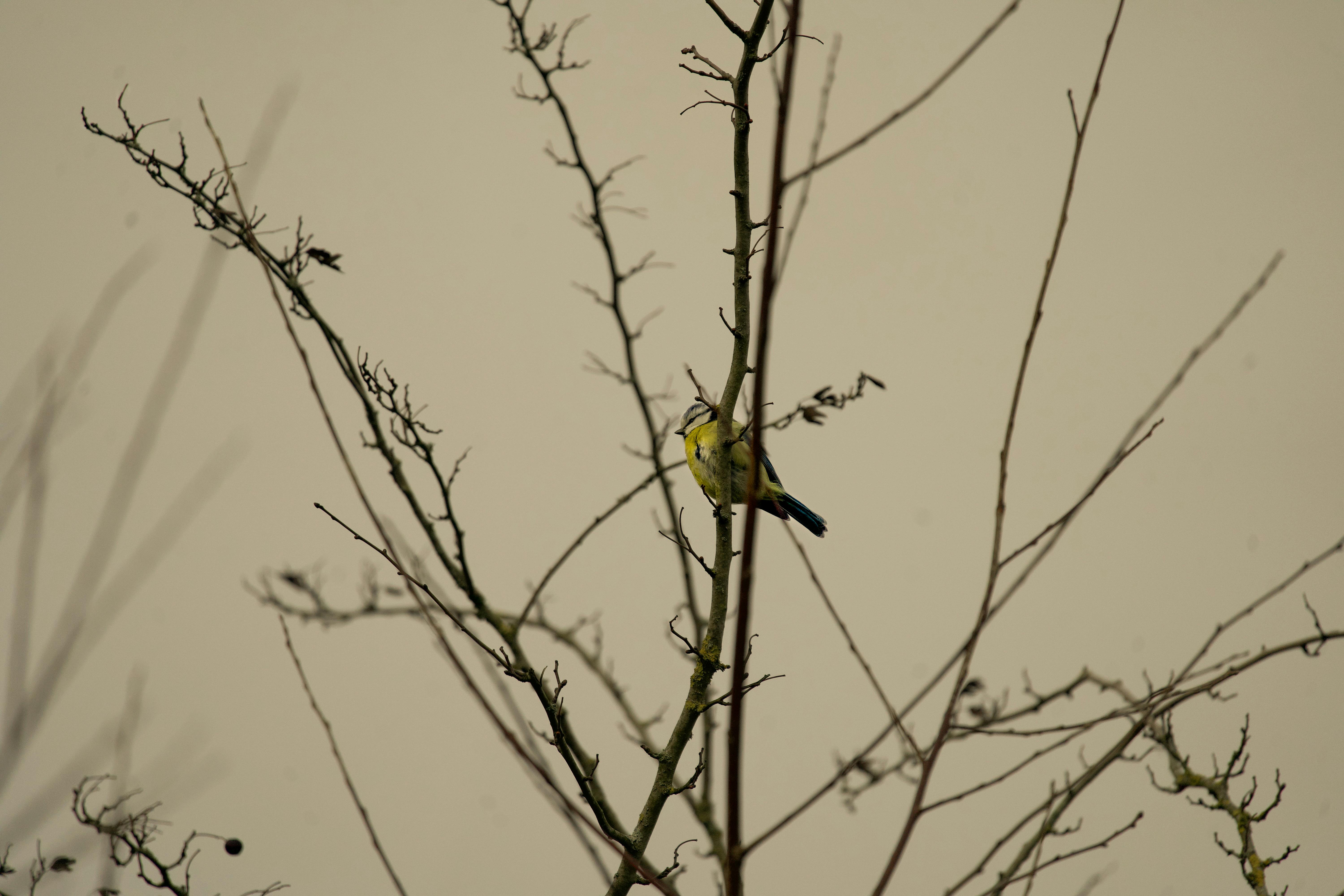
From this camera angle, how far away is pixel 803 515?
1456 millimetres

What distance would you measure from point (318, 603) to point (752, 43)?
104cm

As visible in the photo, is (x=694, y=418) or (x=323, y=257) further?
(x=694, y=418)

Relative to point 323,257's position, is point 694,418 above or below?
→ above

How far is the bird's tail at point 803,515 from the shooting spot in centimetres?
144

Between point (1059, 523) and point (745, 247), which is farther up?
point (745, 247)

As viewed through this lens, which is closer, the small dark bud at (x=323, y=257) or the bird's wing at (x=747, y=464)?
the small dark bud at (x=323, y=257)

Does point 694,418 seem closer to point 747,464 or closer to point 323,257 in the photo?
point 747,464

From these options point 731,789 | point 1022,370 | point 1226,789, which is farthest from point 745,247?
point 1226,789

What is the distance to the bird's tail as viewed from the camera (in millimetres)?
1438

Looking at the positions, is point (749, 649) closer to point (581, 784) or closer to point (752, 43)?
point (581, 784)

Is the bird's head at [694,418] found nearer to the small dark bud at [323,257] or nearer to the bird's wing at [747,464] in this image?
the bird's wing at [747,464]

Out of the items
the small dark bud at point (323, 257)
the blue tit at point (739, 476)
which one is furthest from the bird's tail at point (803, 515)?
the small dark bud at point (323, 257)


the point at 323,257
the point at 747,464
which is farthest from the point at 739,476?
the point at 323,257

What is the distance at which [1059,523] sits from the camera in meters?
0.43
